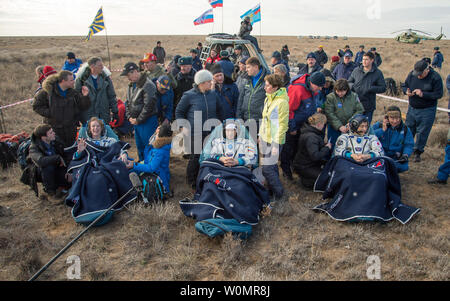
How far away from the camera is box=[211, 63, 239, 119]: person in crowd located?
17.6 ft

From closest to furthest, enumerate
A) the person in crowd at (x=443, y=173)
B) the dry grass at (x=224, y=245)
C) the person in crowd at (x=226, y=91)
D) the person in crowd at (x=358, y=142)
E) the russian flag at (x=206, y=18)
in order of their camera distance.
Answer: the dry grass at (x=224, y=245), the person in crowd at (x=358, y=142), the person in crowd at (x=443, y=173), the person in crowd at (x=226, y=91), the russian flag at (x=206, y=18)

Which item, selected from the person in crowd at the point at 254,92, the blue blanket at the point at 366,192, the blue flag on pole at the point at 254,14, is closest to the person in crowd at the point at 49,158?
the person in crowd at the point at 254,92

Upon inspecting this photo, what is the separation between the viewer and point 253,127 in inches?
203

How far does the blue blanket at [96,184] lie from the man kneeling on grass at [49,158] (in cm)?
31

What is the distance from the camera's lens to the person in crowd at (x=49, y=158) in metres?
4.54

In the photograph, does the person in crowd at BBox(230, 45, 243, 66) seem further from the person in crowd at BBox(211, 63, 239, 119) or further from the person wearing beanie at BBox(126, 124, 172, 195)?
the person wearing beanie at BBox(126, 124, 172, 195)

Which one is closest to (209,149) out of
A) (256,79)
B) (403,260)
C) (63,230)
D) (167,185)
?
(167,185)

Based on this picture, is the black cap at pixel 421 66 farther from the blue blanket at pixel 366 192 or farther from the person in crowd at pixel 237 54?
the person in crowd at pixel 237 54

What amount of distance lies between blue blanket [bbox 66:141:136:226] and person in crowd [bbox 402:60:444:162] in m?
5.67

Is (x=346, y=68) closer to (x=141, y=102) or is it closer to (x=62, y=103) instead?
(x=141, y=102)

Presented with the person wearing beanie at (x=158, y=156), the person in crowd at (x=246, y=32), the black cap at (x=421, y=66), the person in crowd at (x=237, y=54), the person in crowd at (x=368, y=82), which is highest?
the person in crowd at (x=246, y=32)

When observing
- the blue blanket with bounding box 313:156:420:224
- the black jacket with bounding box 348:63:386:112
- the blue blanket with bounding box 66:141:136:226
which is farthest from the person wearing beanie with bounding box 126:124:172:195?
the black jacket with bounding box 348:63:386:112

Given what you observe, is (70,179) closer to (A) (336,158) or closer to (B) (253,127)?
(B) (253,127)

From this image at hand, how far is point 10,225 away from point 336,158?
4801 mm
